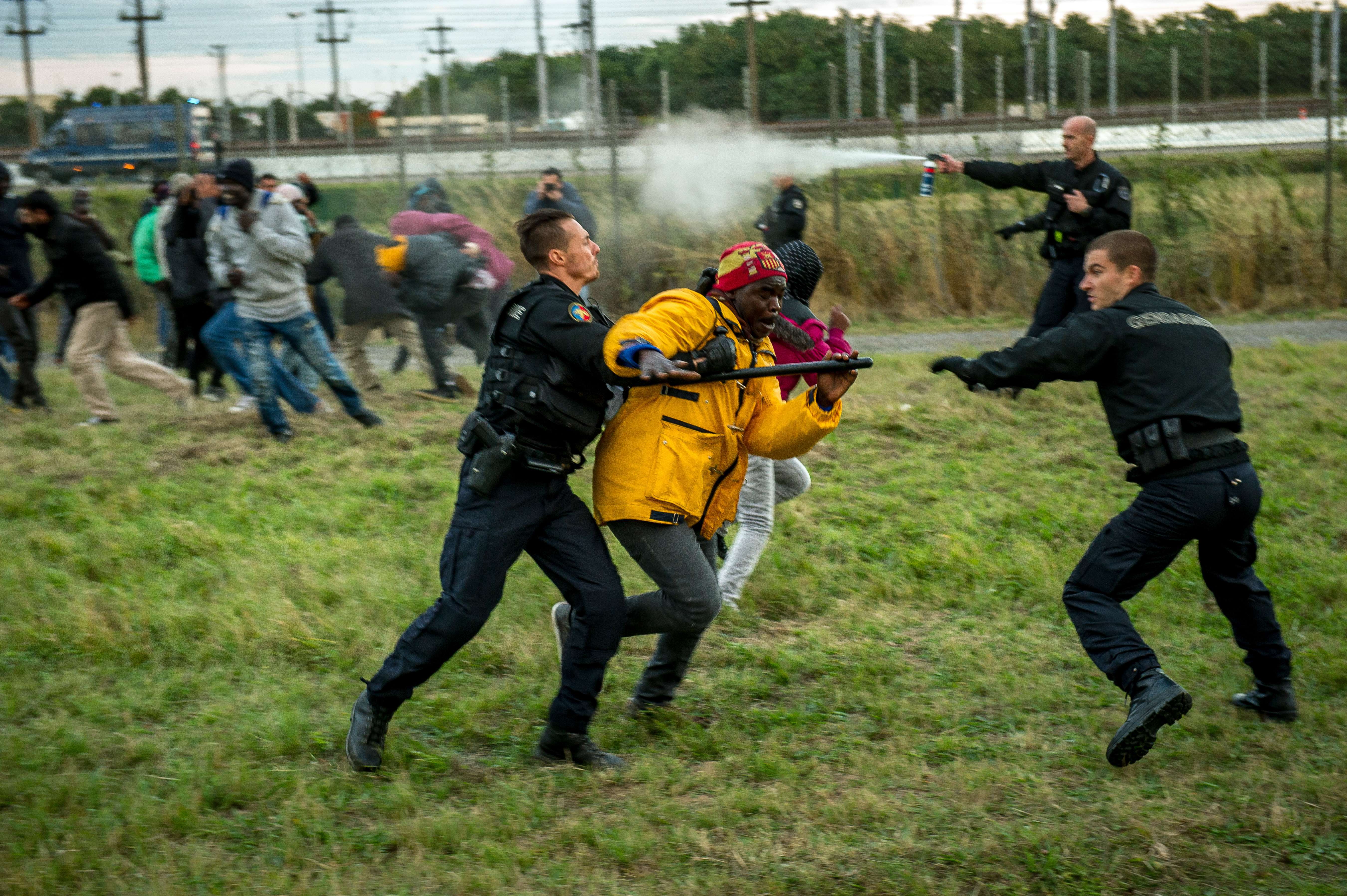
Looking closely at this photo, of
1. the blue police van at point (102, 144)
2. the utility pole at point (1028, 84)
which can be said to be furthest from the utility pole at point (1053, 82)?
the blue police van at point (102, 144)

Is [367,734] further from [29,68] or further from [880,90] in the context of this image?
[29,68]

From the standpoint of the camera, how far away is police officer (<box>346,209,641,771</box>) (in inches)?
156

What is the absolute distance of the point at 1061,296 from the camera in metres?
8.72

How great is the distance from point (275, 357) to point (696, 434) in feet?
19.8

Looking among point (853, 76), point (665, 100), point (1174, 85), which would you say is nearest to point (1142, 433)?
point (853, 76)

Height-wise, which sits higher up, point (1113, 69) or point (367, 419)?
point (1113, 69)

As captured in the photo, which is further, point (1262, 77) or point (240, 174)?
point (1262, 77)

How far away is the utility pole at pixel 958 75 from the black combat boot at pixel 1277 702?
1172 centimetres

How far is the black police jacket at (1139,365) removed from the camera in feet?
13.5

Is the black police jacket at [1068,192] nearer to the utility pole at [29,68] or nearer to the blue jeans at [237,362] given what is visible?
the blue jeans at [237,362]

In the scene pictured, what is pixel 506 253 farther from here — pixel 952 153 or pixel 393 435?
pixel 393 435

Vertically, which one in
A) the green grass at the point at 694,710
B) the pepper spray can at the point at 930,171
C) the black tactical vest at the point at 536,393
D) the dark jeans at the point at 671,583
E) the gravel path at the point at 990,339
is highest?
the pepper spray can at the point at 930,171

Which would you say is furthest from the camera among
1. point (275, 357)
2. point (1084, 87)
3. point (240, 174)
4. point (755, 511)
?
point (1084, 87)

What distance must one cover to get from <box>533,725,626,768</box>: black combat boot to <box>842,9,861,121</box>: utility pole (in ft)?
39.5
